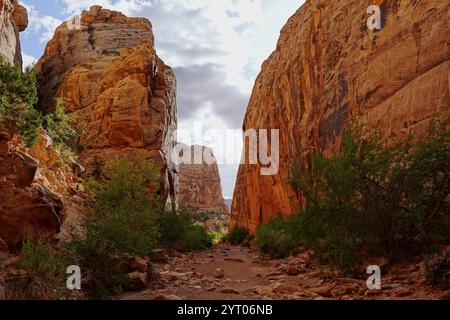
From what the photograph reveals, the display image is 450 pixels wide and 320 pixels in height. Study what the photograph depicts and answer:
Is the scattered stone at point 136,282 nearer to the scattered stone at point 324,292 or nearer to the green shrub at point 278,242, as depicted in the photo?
the scattered stone at point 324,292

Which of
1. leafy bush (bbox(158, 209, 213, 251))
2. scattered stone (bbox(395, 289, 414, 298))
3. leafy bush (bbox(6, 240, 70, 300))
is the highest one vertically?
leafy bush (bbox(6, 240, 70, 300))

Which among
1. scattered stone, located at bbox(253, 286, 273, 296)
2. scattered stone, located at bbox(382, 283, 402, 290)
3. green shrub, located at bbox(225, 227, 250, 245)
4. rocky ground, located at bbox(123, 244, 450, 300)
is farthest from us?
green shrub, located at bbox(225, 227, 250, 245)

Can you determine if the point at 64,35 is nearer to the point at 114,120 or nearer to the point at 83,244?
the point at 114,120

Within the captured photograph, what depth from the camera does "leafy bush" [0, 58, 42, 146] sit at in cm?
1728

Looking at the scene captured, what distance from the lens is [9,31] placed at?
2986cm

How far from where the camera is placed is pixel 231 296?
721 cm

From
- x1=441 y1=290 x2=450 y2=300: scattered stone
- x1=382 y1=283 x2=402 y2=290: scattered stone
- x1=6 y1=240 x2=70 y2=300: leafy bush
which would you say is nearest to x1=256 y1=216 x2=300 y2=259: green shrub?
x1=382 y1=283 x2=402 y2=290: scattered stone

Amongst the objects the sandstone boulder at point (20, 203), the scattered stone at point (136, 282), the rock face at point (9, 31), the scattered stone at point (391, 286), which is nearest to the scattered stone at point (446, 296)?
the scattered stone at point (391, 286)

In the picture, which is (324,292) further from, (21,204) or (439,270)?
(21,204)

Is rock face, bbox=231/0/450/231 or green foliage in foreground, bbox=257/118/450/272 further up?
rock face, bbox=231/0/450/231

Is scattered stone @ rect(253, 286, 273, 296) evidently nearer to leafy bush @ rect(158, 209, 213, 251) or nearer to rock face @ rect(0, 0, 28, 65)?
leafy bush @ rect(158, 209, 213, 251)

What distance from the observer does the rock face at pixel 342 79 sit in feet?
35.8

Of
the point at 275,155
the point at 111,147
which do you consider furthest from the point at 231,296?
the point at 111,147

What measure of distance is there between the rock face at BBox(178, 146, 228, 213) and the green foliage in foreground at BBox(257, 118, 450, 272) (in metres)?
77.9
